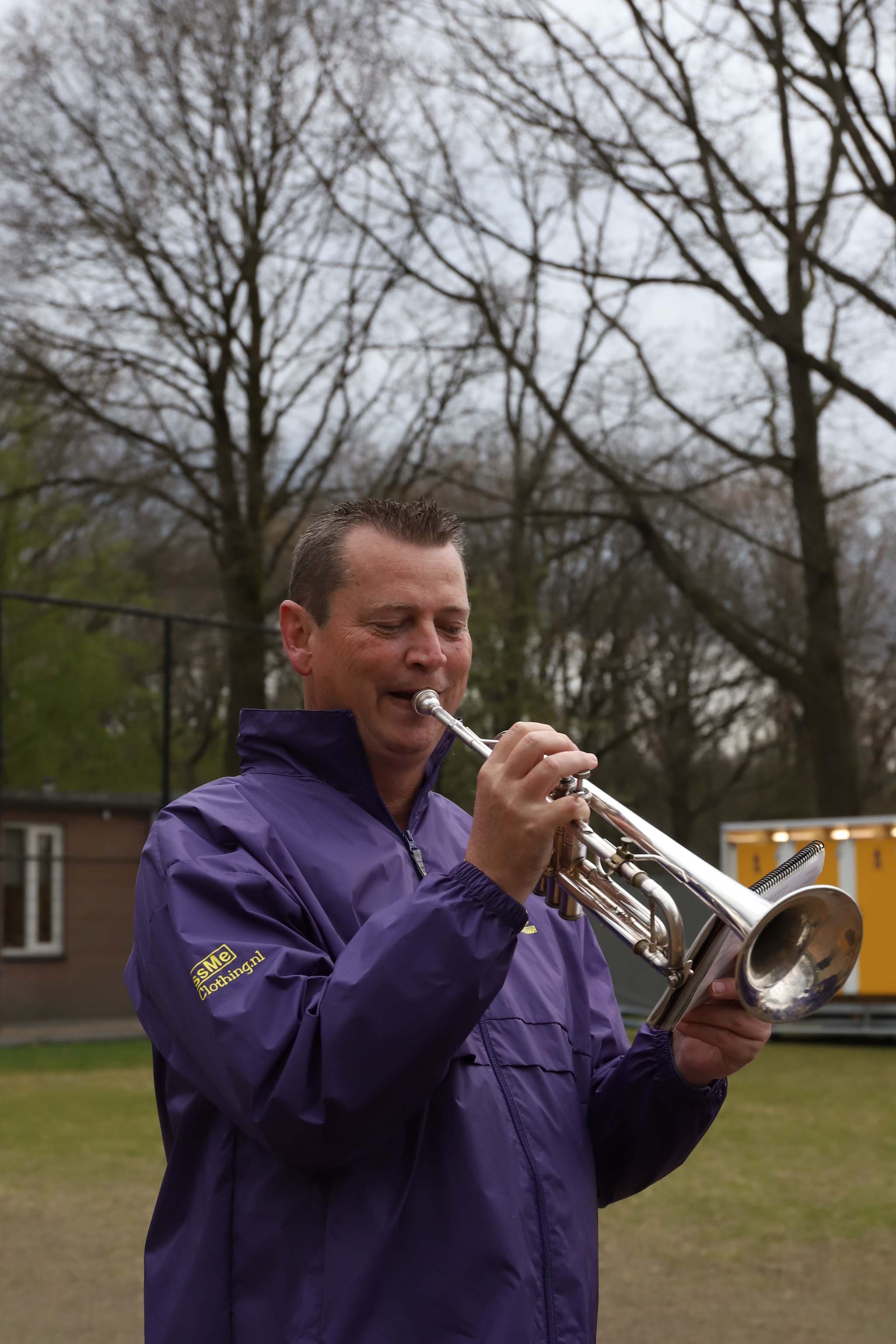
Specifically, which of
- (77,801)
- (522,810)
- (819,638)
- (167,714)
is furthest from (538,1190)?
(77,801)

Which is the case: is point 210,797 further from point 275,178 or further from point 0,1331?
point 275,178

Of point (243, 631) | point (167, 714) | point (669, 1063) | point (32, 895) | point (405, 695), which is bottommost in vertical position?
point (32, 895)

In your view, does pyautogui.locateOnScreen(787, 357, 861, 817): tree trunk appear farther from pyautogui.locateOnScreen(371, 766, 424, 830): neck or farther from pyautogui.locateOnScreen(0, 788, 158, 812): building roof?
pyautogui.locateOnScreen(371, 766, 424, 830): neck

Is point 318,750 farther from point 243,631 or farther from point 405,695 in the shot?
point 243,631

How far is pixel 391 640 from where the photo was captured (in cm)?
223

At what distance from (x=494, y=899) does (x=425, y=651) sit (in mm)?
533

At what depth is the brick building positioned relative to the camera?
2078cm

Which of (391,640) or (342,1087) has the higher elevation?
Answer: (391,640)

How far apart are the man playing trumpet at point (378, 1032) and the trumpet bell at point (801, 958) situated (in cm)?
13

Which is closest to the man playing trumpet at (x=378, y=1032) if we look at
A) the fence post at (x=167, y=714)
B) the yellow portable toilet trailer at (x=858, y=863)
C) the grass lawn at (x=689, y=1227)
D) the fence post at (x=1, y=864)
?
the grass lawn at (x=689, y=1227)

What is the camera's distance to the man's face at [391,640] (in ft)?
7.30

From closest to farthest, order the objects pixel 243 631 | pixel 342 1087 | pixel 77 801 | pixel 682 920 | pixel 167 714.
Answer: pixel 342 1087 < pixel 682 920 < pixel 167 714 < pixel 243 631 < pixel 77 801

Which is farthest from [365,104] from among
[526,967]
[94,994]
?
[526,967]

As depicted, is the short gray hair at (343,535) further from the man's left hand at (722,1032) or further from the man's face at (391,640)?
the man's left hand at (722,1032)
